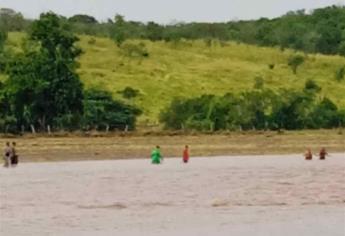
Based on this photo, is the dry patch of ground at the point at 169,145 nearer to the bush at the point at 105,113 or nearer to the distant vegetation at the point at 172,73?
the distant vegetation at the point at 172,73

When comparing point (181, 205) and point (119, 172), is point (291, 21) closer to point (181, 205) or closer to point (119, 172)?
point (119, 172)

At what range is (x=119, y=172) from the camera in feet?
117

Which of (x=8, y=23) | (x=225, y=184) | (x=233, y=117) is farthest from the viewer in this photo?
(x=8, y=23)

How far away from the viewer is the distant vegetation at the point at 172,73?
54.0 metres

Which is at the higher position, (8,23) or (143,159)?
(8,23)

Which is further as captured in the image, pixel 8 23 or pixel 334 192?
pixel 8 23

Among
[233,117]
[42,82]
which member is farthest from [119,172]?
[233,117]

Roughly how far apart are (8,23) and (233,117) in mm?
46349

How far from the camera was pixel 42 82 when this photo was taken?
5284cm

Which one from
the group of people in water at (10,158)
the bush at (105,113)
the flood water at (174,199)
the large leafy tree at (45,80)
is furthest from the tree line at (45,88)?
the group of people in water at (10,158)

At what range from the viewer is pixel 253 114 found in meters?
60.3

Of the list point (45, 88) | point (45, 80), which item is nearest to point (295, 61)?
point (45, 80)

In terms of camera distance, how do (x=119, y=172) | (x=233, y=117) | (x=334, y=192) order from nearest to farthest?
(x=334, y=192) < (x=119, y=172) < (x=233, y=117)

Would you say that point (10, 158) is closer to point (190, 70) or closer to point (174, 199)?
point (174, 199)
